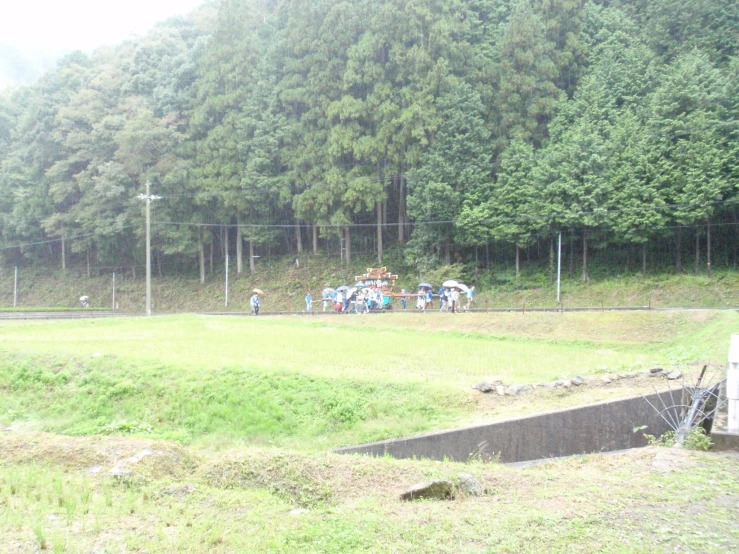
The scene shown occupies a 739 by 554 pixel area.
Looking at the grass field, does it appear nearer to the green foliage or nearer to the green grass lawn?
the green grass lawn

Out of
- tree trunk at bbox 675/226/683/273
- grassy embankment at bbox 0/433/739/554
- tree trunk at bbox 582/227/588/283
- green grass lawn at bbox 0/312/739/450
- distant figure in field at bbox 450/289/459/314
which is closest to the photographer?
grassy embankment at bbox 0/433/739/554

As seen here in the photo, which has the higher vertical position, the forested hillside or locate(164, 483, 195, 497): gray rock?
the forested hillside

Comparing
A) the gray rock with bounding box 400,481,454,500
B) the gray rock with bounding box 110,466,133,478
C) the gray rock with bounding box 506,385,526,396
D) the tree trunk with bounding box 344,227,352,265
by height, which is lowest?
the gray rock with bounding box 506,385,526,396

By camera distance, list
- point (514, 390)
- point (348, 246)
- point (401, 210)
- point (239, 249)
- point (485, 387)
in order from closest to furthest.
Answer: point (514, 390) → point (485, 387) → point (401, 210) → point (348, 246) → point (239, 249)

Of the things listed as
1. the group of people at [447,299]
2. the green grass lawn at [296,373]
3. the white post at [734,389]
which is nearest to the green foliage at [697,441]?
the white post at [734,389]

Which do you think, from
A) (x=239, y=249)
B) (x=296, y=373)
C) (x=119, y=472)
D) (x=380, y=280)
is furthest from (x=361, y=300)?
(x=119, y=472)

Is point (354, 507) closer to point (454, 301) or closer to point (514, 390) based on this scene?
point (514, 390)

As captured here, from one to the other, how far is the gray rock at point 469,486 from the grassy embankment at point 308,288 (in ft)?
74.0

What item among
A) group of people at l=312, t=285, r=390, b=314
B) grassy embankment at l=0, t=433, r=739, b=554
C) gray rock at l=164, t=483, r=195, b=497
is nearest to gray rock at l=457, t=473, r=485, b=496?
grassy embankment at l=0, t=433, r=739, b=554

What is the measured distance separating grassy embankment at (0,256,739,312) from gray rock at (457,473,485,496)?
889 inches

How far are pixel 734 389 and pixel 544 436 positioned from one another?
3.52 m

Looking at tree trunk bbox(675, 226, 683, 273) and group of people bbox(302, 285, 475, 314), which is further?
tree trunk bbox(675, 226, 683, 273)

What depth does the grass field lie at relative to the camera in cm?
474

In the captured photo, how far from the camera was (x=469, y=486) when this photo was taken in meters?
5.71
